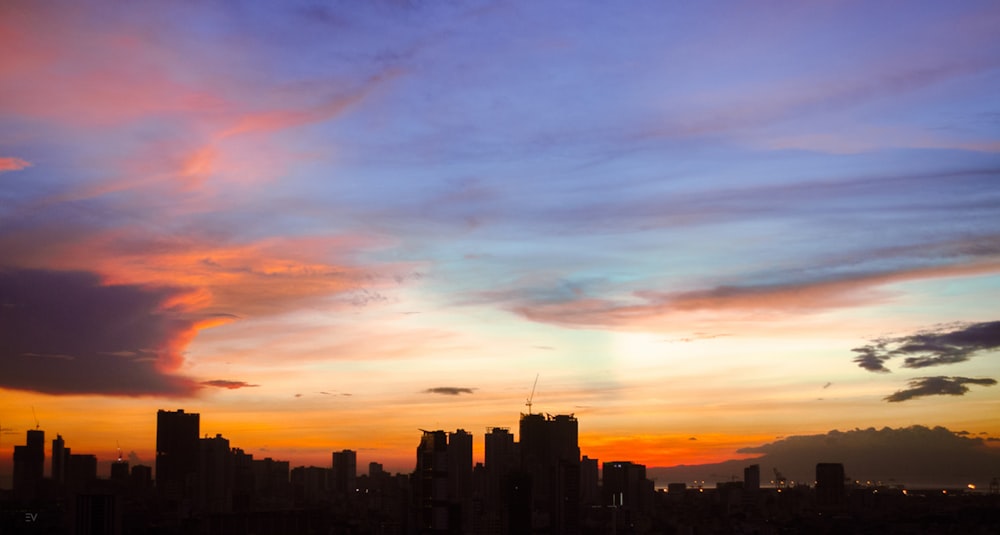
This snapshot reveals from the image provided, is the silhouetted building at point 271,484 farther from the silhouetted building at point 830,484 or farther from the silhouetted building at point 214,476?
the silhouetted building at point 830,484

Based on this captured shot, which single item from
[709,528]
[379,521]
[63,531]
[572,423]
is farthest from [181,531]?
[709,528]

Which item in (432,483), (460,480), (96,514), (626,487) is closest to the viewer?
(432,483)

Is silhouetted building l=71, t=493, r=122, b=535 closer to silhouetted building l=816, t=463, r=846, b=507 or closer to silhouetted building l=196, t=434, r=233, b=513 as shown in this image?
silhouetted building l=196, t=434, r=233, b=513

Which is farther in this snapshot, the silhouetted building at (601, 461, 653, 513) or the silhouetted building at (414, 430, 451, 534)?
the silhouetted building at (601, 461, 653, 513)

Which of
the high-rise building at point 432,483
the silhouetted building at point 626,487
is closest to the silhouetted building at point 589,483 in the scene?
the silhouetted building at point 626,487

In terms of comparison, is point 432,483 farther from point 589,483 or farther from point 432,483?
point 589,483

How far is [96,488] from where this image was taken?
91312mm

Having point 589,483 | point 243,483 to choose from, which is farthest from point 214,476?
point 589,483

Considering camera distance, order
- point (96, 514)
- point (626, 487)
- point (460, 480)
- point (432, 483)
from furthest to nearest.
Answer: point (626, 487) → point (460, 480) → point (96, 514) → point (432, 483)

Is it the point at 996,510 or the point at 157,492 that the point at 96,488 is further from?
the point at 996,510

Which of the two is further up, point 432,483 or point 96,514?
point 432,483

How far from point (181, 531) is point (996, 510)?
70593 mm

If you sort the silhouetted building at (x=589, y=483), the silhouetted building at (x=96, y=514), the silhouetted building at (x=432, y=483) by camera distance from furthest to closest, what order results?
the silhouetted building at (x=589, y=483)
the silhouetted building at (x=96, y=514)
the silhouetted building at (x=432, y=483)

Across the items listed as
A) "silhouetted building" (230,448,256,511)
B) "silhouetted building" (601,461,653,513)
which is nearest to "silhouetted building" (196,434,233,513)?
"silhouetted building" (230,448,256,511)
